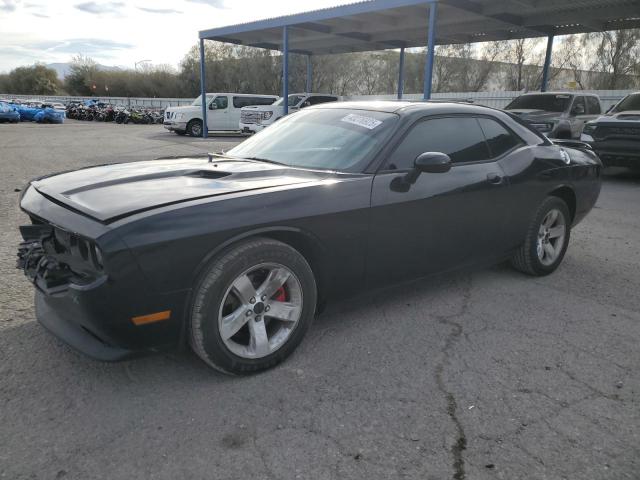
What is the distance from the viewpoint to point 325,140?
11.6 feet

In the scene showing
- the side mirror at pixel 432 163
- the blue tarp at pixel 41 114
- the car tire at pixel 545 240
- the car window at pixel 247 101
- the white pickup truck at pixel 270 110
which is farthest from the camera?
the blue tarp at pixel 41 114

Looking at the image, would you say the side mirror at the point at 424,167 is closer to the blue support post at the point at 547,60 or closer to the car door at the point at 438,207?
the car door at the point at 438,207

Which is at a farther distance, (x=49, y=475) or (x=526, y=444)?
(x=526, y=444)

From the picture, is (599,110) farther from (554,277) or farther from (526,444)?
(526,444)

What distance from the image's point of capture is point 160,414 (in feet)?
7.98

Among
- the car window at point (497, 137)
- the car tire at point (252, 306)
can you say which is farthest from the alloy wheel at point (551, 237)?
the car tire at point (252, 306)

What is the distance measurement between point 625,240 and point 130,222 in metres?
5.70

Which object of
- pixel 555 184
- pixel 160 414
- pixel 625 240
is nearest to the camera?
pixel 160 414

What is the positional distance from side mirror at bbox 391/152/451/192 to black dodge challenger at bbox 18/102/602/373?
0.03 ft

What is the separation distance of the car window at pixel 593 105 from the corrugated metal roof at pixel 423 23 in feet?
8.78

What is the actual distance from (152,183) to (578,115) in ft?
38.9

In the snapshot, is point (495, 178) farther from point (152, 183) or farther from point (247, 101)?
point (247, 101)

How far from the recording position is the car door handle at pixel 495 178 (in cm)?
381

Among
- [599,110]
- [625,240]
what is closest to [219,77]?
[599,110]
